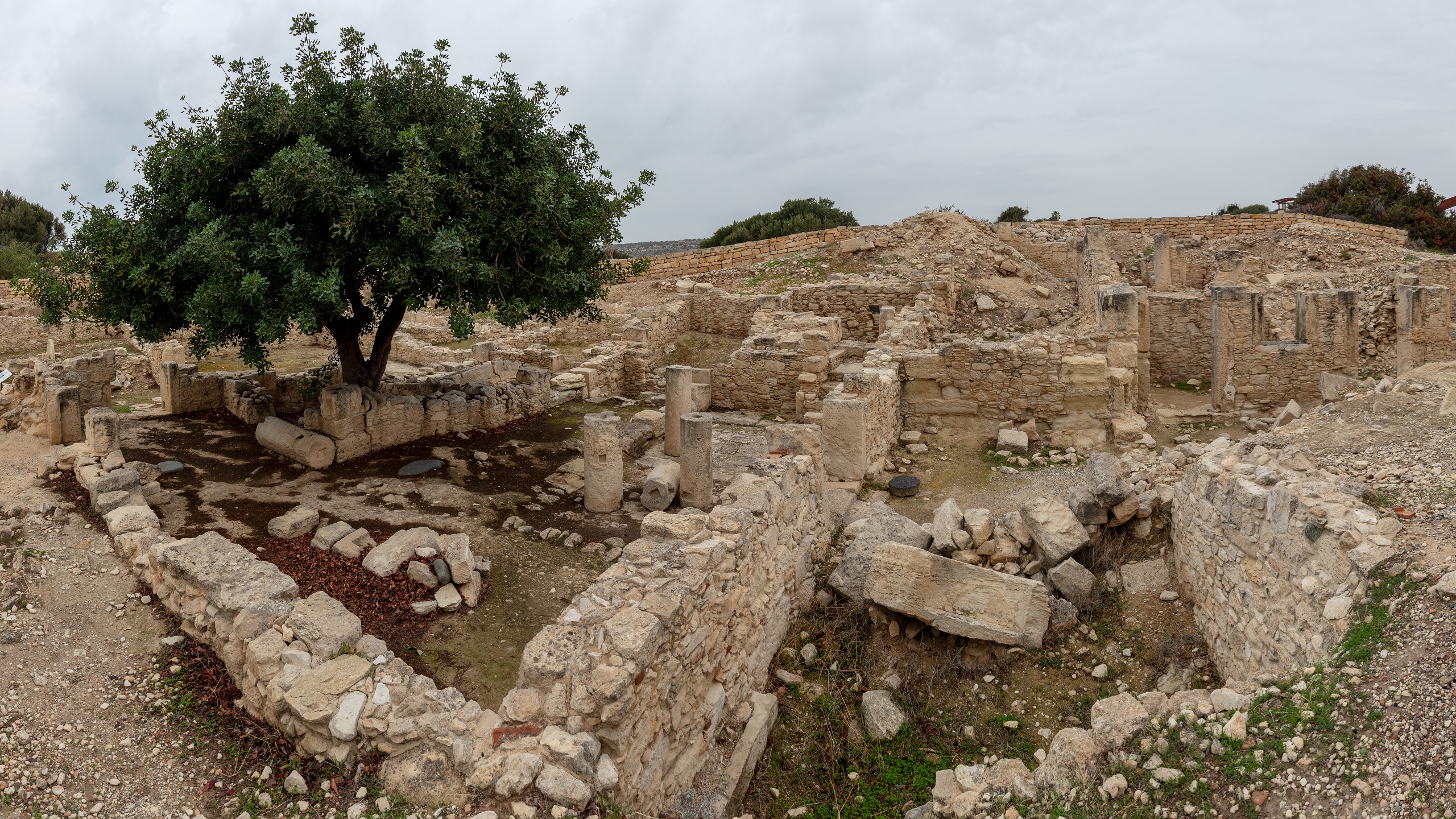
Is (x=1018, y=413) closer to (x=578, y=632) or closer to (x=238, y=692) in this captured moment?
(x=578, y=632)

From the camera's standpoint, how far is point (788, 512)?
788 cm

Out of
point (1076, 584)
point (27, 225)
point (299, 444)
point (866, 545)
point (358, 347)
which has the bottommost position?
point (1076, 584)

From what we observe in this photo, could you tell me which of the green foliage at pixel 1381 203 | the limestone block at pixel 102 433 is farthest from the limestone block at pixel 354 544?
the green foliage at pixel 1381 203

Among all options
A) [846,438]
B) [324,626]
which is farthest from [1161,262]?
[324,626]

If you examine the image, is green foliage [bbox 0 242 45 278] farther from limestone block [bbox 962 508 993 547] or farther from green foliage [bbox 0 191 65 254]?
limestone block [bbox 962 508 993 547]

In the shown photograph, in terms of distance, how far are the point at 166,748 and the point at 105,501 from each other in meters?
4.49

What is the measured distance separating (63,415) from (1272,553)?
557 inches

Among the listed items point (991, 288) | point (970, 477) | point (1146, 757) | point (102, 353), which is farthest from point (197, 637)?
point (991, 288)

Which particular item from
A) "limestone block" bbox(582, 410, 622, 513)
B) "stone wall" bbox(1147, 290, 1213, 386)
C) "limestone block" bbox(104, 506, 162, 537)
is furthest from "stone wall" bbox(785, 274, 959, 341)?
"limestone block" bbox(104, 506, 162, 537)

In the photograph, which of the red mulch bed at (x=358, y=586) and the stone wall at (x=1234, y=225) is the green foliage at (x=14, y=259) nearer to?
the red mulch bed at (x=358, y=586)

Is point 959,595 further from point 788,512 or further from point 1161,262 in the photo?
point 1161,262

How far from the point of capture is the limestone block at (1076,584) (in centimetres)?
752

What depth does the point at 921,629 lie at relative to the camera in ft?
24.8

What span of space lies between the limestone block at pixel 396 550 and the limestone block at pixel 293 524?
117 cm
